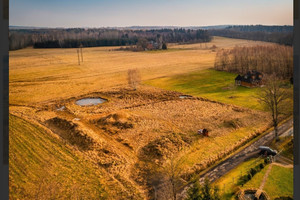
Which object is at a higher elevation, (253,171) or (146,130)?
(146,130)

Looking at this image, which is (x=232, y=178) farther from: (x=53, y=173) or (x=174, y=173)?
(x=53, y=173)

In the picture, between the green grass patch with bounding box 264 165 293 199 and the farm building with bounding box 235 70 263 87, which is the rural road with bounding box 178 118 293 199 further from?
the farm building with bounding box 235 70 263 87

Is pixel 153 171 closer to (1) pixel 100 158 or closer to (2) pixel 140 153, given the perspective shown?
(2) pixel 140 153

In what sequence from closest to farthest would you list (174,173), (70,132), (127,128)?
(174,173)
(70,132)
(127,128)

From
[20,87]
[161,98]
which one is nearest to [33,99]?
[20,87]

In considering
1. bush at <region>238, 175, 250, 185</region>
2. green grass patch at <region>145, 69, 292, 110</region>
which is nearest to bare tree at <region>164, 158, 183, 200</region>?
bush at <region>238, 175, 250, 185</region>

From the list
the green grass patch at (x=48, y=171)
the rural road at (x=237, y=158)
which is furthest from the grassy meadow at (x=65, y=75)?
the rural road at (x=237, y=158)

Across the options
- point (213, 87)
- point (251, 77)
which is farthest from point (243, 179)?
point (251, 77)
